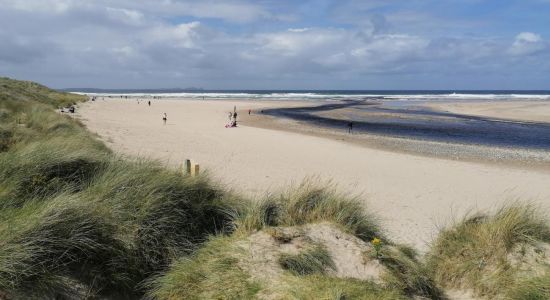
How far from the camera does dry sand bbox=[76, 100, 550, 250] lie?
32.9 ft

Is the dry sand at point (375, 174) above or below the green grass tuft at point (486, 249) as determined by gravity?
below

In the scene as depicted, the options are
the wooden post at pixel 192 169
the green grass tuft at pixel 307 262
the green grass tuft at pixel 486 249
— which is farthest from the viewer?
the wooden post at pixel 192 169

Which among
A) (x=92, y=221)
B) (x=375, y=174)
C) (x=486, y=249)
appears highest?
(x=92, y=221)

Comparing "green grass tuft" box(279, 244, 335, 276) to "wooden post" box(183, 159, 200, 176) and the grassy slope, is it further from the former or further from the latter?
"wooden post" box(183, 159, 200, 176)

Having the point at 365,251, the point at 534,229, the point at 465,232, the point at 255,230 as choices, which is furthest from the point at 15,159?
the point at 534,229

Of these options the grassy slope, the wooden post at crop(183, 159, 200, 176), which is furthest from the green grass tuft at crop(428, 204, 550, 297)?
the wooden post at crop(183, 159, 200, 176)

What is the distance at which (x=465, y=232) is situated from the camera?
5852mm

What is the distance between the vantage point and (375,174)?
14.7 meters

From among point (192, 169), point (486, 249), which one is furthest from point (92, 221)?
point (486, 249)

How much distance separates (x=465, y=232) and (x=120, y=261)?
4.24 m

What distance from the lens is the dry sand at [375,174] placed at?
32.9 feet

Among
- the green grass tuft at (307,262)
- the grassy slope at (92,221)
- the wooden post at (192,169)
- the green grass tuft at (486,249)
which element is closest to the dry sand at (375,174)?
the wooden post at (192,169)

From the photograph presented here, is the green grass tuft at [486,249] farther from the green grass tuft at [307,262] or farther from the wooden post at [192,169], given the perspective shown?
the wooden post at [192,169]

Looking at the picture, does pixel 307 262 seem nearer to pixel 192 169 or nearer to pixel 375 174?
pixel 192 169
